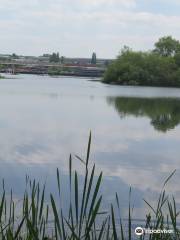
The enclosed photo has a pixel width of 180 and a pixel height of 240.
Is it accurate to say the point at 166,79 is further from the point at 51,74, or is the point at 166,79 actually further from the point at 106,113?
the point at 106,113

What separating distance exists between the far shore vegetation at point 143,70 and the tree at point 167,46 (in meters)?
7.30

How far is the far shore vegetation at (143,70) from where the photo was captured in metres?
79.8

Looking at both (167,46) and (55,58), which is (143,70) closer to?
(167,46)

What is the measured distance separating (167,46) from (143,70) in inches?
623

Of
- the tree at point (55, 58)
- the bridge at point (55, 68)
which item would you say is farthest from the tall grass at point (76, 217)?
the tree at point (55, 58)

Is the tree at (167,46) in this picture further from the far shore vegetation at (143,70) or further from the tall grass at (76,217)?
the tall grass at (76,217)

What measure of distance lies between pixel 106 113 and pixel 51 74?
10055 centimetres

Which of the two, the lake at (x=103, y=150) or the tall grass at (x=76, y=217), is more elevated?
the tall grass at (x=76, y=217)

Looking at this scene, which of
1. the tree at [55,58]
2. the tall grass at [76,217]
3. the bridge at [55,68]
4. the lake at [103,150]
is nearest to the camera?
the tall grass at [76,217]

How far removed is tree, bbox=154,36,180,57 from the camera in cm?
9166

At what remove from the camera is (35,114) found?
22.9m

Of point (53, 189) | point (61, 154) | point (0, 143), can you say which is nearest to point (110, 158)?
point (61, 154)

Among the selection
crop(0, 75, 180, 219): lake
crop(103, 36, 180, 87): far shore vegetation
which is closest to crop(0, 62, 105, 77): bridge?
crop(103, 36, 180, 87): far shore vegetation

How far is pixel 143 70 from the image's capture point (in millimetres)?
79125
